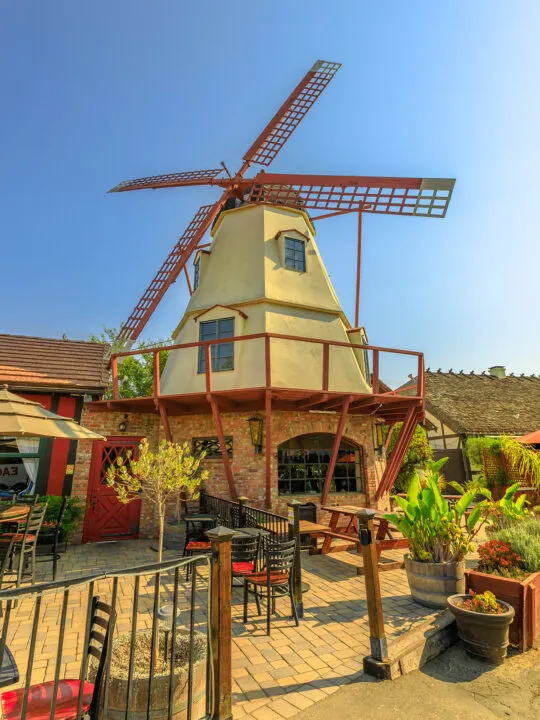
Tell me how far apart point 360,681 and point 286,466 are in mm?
6472

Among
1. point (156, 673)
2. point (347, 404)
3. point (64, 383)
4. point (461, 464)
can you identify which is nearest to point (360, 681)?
point (156, 673)

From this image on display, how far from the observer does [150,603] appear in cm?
507

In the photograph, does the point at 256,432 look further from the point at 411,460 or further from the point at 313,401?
the point at 411,460

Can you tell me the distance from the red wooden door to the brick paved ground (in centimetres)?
271

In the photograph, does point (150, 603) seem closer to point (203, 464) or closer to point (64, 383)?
point (203, 464)

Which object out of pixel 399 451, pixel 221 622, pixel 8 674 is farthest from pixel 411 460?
pixel 8 674

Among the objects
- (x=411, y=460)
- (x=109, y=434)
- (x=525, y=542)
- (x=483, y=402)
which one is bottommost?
(x=525, y=542)

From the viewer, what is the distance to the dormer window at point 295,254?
11.9 meters

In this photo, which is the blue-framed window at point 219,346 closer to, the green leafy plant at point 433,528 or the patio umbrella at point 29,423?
the patio umbrella at point 29,423

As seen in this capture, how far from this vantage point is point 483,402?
19438 mm

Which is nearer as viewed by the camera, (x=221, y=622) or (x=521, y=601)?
(x=221, y=622)

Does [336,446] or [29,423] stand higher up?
[29,423]

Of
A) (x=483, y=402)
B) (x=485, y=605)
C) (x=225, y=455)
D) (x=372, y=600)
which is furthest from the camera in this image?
(x=483, y=402)

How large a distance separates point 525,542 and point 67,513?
28.3 ft
